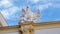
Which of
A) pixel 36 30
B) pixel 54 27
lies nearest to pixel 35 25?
pixel 36 30

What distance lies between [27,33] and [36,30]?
52 centimetres

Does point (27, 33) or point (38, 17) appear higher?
point (38, 17)

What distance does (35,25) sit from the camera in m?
10.9

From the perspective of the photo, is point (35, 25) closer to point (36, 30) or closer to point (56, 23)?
point (36, 30)

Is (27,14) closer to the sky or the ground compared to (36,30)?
closer to the sky

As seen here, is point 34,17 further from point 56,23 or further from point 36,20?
point 56,23

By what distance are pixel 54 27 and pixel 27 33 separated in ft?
4.61

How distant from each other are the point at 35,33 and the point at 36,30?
0.57 feet

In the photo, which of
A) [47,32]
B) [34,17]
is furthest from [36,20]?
[47,32]

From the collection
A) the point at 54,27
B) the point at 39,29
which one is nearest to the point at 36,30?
the point at 39,29

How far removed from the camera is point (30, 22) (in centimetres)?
1072

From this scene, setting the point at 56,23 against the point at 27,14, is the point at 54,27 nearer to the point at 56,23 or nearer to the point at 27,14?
the point at 56,23

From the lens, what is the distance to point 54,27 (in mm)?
10734

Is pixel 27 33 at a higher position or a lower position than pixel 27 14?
lower
